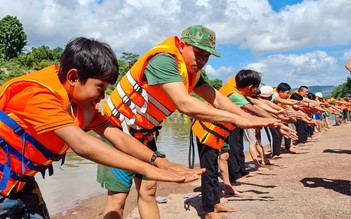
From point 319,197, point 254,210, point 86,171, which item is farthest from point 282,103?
point 86,171

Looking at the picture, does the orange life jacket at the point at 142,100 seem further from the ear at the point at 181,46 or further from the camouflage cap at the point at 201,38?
the camouflage cap at the point at 201,38

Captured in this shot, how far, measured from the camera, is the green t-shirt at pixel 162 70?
2.92 metres

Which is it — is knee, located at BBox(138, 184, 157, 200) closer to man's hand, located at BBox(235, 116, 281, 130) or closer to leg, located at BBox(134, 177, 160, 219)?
leg, located at BBox(134, 177, 160, 219)

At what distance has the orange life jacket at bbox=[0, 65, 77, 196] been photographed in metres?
1.94

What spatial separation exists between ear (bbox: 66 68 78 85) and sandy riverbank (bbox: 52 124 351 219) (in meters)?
3.10

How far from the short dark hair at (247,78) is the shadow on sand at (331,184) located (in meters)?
1.96

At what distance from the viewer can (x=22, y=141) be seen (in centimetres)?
199

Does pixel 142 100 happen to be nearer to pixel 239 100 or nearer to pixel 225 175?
pixel 239 100

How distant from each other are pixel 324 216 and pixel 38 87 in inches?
143

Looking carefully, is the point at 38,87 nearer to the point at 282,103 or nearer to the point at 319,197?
the point at 319,197

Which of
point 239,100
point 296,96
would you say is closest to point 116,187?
point 239,100

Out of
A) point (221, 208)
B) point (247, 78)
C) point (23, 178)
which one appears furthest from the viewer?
point (247, 78)

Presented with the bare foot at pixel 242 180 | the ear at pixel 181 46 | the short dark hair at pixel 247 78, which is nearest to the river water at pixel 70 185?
the bare foot at pixel 242 180

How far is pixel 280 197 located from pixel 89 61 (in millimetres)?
4101
